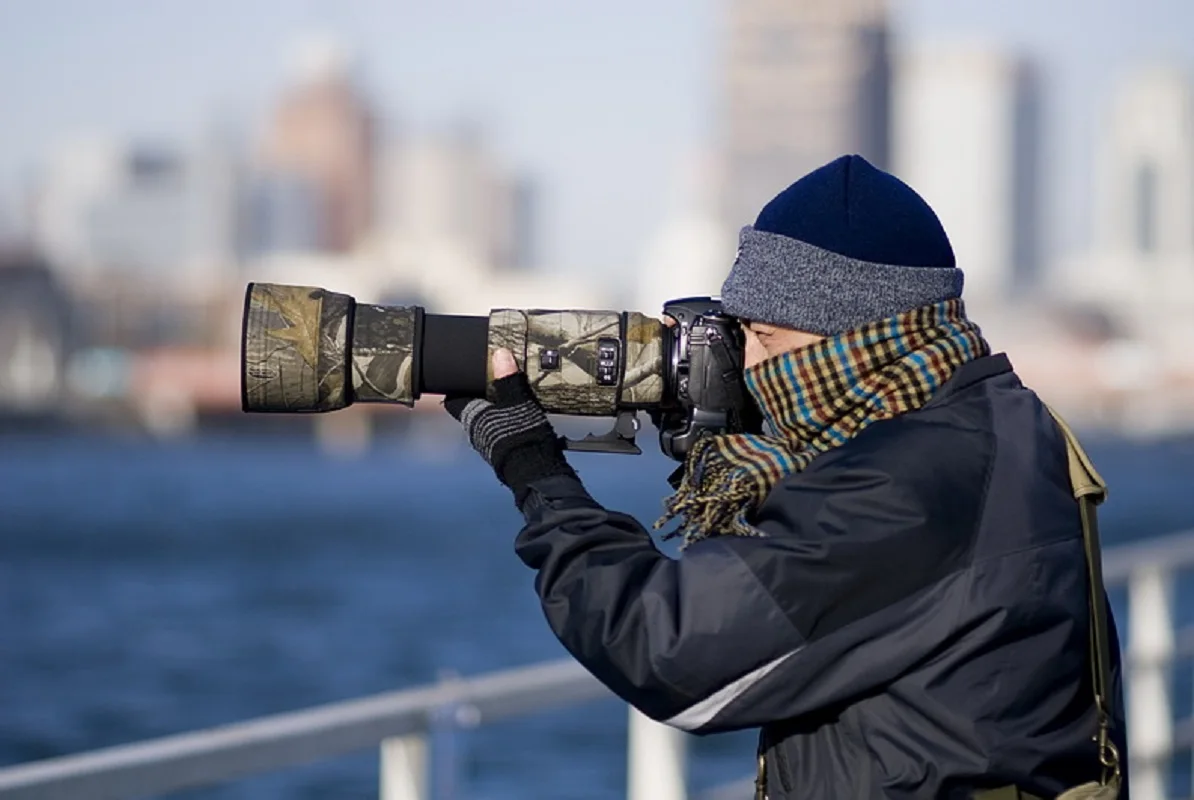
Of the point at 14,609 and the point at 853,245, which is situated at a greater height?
the point at 853,245

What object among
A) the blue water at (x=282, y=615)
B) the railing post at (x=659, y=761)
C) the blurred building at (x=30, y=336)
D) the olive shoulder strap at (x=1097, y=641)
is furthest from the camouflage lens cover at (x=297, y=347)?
the blurred building at (x=30, y=336)

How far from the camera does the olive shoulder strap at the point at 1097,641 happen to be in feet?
5.39

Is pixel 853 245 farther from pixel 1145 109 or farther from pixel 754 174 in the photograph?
pixel 1145 109

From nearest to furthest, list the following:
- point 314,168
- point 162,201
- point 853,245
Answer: point 853,245 → point 162,201 → point 314,168

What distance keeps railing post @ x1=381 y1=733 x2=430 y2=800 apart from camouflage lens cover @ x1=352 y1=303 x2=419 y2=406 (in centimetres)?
→ 71

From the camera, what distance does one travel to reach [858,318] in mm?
1639

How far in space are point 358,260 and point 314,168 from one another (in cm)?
5383

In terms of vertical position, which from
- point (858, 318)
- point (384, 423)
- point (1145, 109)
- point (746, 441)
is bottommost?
point (384, 423)

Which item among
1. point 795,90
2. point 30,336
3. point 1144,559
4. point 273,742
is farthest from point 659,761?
point 795,90

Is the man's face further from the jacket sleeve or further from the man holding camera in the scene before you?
the jacket sleeve

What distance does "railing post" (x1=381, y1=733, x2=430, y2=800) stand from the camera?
241 cm

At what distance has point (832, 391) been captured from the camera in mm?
1649

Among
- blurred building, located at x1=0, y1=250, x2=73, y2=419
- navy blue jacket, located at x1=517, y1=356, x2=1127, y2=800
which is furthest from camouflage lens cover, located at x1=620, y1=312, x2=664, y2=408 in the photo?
blurred building, located at x1=0, y1=250, x2=73, y2=419

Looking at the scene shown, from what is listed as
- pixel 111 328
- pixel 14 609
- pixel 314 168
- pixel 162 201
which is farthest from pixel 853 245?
pixel 314 168
